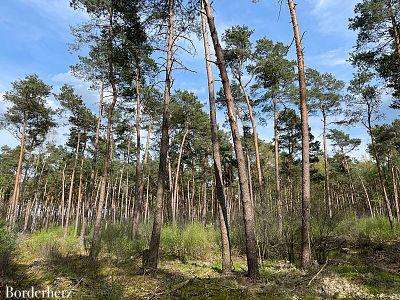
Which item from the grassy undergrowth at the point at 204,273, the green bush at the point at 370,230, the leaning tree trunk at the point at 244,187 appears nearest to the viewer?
the grassy undergrowth at the point at 204,273

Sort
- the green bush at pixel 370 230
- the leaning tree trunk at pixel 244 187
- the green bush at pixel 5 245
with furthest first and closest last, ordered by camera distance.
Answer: the green bush at pixel 370 230 < the green bush at pixel 5 245 < the leaning tree trunk at pixel 244 187

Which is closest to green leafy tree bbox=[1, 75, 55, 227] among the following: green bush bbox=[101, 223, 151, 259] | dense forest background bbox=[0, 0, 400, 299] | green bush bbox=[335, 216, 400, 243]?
dense forest background bbox=[0, 0, 400, 299]

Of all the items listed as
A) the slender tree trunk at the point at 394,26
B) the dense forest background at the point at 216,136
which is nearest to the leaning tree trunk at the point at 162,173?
the dense forest background at the point at 216,136

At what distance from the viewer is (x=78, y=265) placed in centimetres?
1198

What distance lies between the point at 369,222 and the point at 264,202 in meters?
10.4

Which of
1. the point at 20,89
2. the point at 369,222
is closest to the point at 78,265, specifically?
the point at 369,222

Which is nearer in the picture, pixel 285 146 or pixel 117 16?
pixel 117 16

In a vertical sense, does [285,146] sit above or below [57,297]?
above

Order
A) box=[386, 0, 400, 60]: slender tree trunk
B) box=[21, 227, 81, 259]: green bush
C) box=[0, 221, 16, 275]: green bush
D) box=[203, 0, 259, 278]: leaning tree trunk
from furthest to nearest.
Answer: box=[386, 0, 400, 60]: slender tree trunk → box=[21, 227, 81, 259]: green bush → box=[0, 221, 16, 275]: green bush → box=[203, 0, 259, 278]: leaning tree trunk

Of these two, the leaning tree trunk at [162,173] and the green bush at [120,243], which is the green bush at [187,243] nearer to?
the green bush at [120,243]

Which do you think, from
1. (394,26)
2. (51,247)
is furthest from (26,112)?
(394,26)

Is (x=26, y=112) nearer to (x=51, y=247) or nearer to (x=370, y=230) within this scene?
(x=51, y=247)

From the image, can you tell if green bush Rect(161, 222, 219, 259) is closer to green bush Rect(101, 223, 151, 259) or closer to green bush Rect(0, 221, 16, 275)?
green bush Rect(101, 223, 151, 259)

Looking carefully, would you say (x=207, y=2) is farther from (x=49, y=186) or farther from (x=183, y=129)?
(x=49, y=186)
